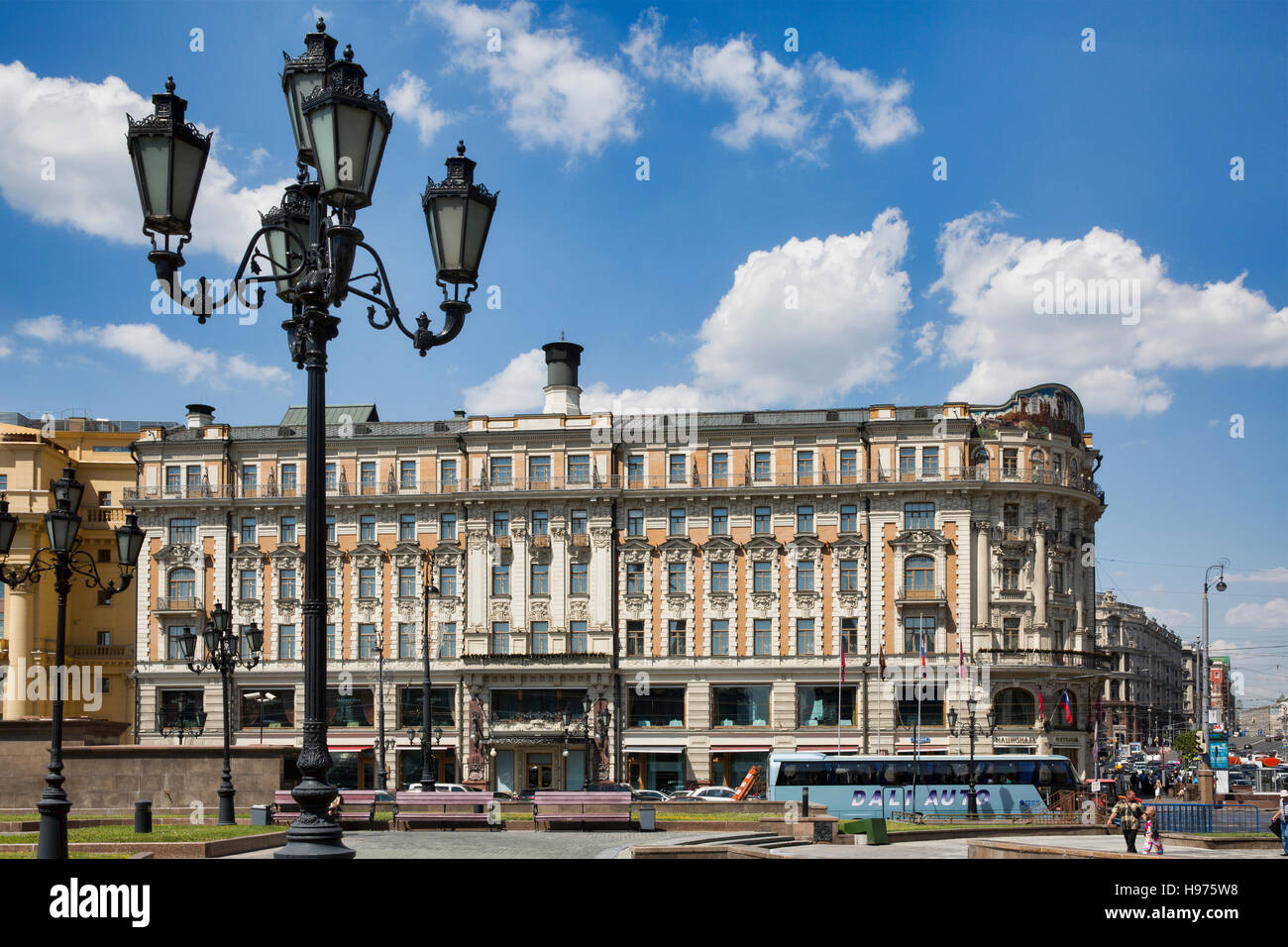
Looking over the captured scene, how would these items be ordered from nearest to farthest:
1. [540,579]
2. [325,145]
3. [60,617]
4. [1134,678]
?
[325,145], [60,617], [540,579], [1134,678]

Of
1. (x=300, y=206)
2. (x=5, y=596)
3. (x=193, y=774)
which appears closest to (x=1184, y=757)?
(x=5, y=596)

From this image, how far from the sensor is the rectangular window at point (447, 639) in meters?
65.4

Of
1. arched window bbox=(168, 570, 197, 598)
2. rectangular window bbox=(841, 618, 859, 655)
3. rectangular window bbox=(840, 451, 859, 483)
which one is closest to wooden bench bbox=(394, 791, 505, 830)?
rectangular window bbox=(841, 618, 859, 655)

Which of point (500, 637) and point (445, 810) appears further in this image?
point (500, 637)

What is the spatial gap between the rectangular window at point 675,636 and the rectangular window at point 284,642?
18.9m

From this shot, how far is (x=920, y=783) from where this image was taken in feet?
154

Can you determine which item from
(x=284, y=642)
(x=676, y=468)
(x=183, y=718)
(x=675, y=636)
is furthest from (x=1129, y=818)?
A: (x=183, y=718)

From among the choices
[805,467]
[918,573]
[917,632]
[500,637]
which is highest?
[805,467]

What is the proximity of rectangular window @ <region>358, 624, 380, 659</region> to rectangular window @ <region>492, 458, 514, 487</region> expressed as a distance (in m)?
9.79

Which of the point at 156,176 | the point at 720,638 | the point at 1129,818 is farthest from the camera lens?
the point at 720,638

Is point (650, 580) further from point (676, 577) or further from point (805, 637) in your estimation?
point (805, 637)

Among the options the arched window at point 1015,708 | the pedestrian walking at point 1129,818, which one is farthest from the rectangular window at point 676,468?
the pedestrian walking at point 1129,818

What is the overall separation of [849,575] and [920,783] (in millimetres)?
17467
